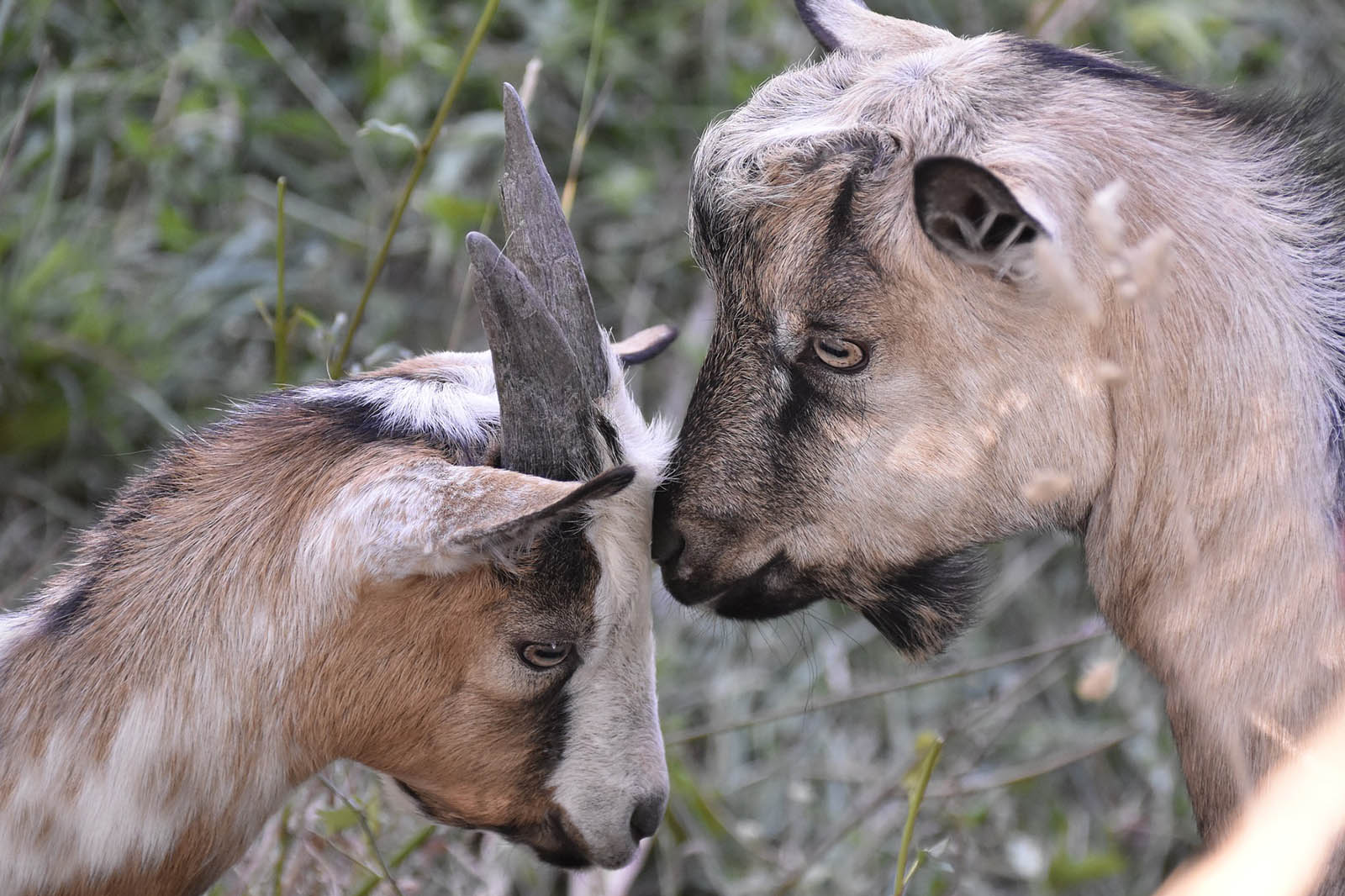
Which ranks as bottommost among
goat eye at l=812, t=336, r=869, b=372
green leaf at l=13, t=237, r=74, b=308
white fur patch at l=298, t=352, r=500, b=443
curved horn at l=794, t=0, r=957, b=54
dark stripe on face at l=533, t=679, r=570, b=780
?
green leaf at l=13, t=237, r=74, b=308

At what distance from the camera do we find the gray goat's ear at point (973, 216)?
2.09m

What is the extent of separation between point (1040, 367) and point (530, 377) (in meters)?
0.87

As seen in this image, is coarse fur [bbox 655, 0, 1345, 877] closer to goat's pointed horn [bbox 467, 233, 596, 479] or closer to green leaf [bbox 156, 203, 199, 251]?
goat's pointed horn [bbox 467, 233, 596, 479]

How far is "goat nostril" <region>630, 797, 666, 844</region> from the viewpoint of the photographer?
103 inches

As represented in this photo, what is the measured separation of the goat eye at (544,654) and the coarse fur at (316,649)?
0.01m

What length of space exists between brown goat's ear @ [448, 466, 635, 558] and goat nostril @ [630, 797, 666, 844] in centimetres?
67

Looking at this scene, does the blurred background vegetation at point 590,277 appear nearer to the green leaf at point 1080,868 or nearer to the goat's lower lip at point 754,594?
the green leaf at point 1080,868

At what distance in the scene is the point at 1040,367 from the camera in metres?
2.32

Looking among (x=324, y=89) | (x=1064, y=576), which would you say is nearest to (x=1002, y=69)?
(x=1064, y=576)

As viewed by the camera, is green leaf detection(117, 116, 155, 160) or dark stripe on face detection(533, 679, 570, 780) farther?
green leaf detection(117, 116, 155, 160)

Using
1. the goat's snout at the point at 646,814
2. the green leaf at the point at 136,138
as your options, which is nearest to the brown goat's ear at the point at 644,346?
the goat's snout at the point at 646,814

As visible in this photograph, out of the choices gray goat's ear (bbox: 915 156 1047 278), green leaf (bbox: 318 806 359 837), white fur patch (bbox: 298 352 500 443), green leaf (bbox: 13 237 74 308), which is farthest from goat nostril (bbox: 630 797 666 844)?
green leaf (bbox: 13 237 74 308)

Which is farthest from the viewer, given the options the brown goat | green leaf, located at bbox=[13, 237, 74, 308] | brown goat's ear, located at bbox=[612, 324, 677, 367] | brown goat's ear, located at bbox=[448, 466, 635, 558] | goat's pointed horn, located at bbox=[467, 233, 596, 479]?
green leaf, located at bbox=[13, 237, 74, 308]

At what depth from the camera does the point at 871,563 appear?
8.41ft
